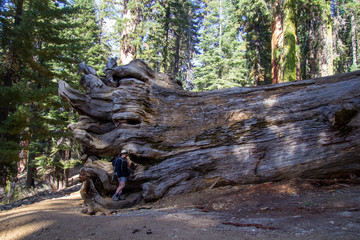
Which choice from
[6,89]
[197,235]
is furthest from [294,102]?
[6,89]

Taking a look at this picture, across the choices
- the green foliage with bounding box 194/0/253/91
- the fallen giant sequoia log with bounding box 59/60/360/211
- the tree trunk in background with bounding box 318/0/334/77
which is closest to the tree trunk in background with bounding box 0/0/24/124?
the fallen giant sequoia log with bounding box 59/60/360/211

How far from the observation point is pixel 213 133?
763 cm

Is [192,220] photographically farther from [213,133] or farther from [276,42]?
[276,42]

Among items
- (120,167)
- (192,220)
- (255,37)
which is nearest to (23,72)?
(120,167)

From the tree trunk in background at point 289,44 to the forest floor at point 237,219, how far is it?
6727mm

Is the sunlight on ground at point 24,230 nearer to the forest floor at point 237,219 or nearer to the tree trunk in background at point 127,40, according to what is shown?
the forest floor at point 237,219

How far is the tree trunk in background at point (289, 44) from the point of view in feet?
38.2

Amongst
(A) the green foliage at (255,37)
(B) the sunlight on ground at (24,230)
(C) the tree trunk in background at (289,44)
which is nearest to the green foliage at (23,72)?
A: (B) the sunlight on ground at (24,230)

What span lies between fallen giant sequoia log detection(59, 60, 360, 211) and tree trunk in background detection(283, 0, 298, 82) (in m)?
3.95

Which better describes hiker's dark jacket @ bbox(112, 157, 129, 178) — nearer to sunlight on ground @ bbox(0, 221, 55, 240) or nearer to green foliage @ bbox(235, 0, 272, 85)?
sunlight on ground @ bbox(0, 221, 55, 240)

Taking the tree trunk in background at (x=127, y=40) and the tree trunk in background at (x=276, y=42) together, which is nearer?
the tree trunk in background at (x=276, y=42)

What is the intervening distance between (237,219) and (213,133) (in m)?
3.27

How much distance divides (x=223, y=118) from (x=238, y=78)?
1537cm

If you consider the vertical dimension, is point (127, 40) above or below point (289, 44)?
above
